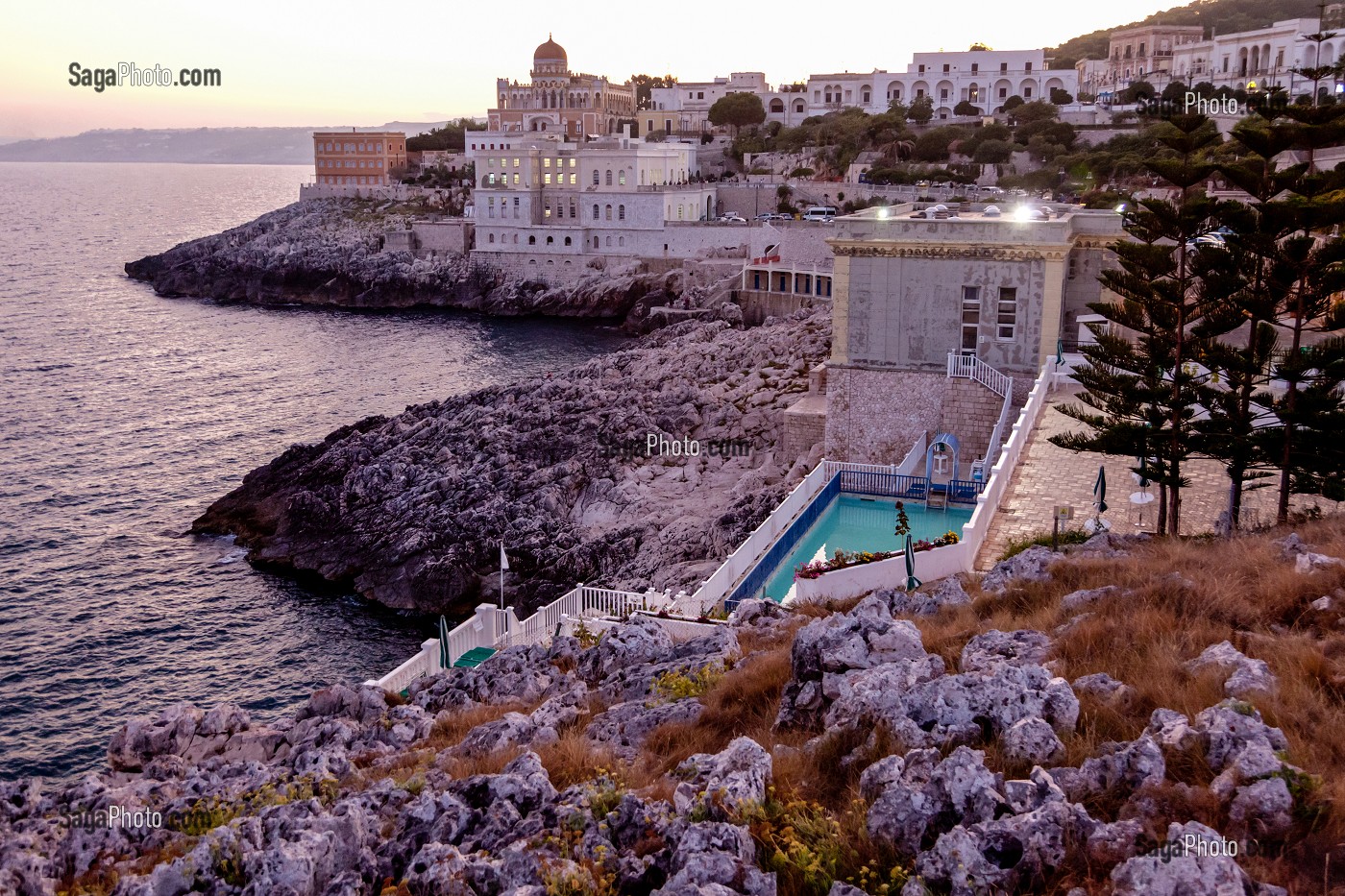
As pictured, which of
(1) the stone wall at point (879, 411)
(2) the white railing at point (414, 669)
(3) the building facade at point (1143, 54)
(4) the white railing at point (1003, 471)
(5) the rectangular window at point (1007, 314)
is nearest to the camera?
(2) the white railing at point (414, 669)

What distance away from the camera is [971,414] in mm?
Result: 21156

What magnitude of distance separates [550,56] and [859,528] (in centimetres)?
9084

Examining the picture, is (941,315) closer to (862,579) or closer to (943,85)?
(862,579)

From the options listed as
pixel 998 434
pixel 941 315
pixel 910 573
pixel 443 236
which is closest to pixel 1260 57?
pixel 443 236

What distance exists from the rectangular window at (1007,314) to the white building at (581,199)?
4501 centimetres

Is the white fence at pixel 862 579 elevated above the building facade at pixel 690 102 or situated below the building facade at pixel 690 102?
below

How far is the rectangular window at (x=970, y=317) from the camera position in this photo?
2133 cm

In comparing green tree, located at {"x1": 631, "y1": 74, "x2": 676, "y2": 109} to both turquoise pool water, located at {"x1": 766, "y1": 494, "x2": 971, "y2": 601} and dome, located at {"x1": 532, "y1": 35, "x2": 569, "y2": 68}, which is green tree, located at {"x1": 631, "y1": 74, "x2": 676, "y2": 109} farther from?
turquoise pool water, located at {"x1": 766, "y1": 494, "x2": 971, "y2": 601}

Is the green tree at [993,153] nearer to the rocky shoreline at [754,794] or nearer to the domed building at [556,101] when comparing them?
the domed building at [556,101]

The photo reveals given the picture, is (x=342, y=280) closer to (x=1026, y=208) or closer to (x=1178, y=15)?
(x=1026, y=208)

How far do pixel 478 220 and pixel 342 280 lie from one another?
32.3 ft

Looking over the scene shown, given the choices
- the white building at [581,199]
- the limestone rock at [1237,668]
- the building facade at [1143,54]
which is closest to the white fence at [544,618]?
the limestone rock at [1237,668]

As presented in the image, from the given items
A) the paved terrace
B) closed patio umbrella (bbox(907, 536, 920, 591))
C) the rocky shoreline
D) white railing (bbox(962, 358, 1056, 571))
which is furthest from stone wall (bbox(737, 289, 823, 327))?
the rocky shoreline

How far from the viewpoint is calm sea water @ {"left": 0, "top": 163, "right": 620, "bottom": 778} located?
67.8 ft
